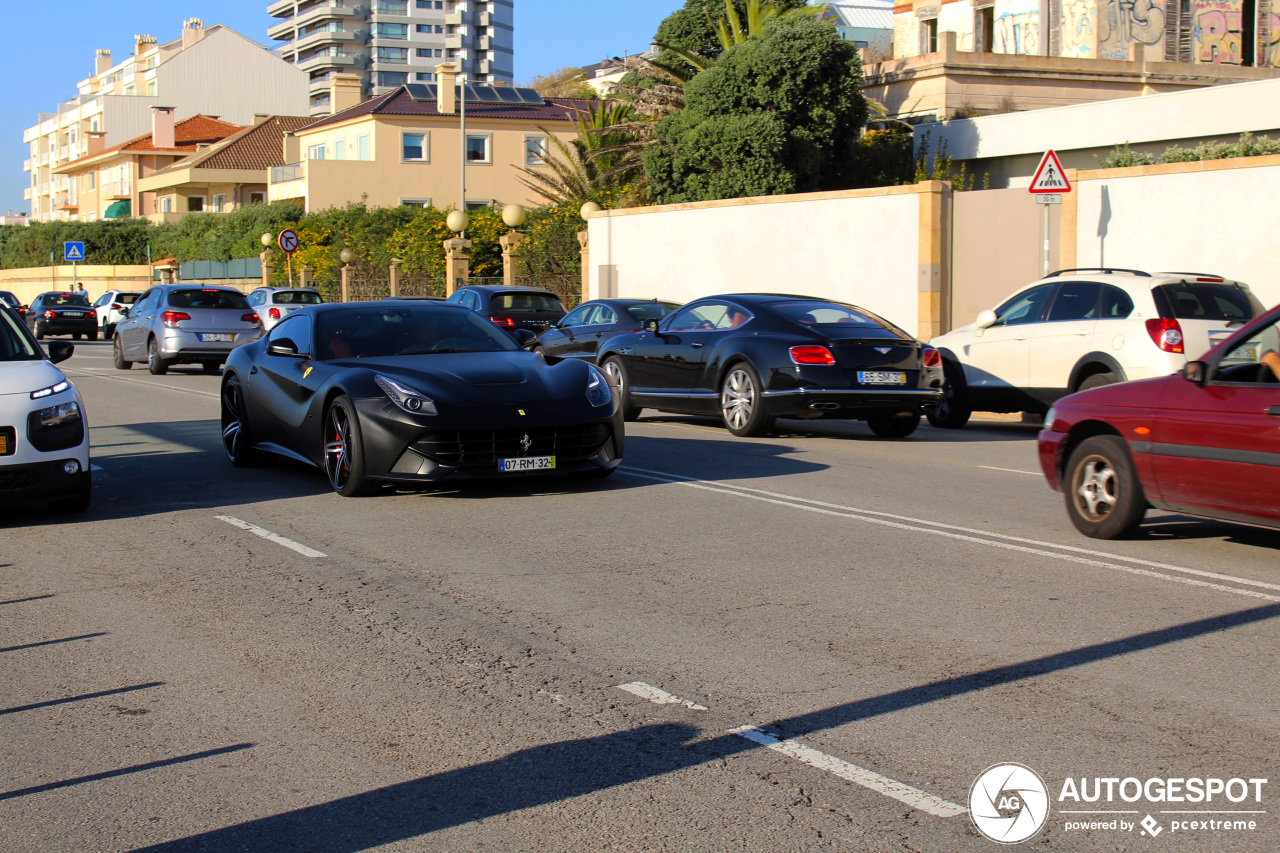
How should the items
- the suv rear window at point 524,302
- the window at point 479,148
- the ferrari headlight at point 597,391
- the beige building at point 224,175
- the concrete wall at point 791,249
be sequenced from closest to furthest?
the ferrari headlight at point 597,391, the concrete wall at point 791,249, the suv rear window at point 524,302, the window at point 479,148, the beige building at point 224,175

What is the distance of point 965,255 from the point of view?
70.7ft

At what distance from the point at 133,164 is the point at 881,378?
288 ft

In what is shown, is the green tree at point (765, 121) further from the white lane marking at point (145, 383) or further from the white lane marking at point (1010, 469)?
the white lane marking at point (1010, 469)

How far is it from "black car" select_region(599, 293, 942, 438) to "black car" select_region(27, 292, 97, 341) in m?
36.1

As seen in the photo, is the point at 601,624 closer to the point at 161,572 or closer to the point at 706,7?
the point at 161,572

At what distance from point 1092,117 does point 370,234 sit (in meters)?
24.6

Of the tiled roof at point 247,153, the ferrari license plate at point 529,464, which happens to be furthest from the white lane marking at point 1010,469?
the tiled roof at point 247,153

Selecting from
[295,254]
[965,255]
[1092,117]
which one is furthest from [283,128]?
[965,255]

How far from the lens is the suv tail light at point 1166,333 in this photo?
13.3 metres

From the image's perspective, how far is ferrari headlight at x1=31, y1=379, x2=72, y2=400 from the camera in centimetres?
859

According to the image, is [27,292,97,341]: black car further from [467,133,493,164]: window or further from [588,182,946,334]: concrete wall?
[588,182,946,334]: concrete wall

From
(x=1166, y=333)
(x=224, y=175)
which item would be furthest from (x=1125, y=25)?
(x=224, y=175)

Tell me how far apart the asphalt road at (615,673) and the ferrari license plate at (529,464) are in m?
0.26

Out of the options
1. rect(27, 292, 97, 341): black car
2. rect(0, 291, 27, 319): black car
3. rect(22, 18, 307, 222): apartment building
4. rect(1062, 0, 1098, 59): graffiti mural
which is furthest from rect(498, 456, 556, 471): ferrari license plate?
rect(22, 18, 307, 222): apartment building
